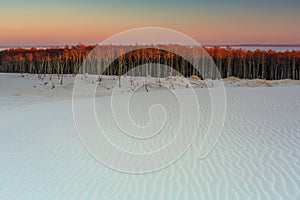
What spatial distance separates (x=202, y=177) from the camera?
18.5 ft

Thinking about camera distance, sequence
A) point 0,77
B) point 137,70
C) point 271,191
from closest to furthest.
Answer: point 271,191 < point 0,77 < point 137,70

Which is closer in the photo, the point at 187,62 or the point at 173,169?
the point at 173,169

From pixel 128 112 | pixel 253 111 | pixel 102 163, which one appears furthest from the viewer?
pixel 128 112

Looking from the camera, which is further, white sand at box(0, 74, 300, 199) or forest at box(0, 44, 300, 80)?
forest at box(0, 44, 300, 80)

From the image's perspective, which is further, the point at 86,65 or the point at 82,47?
the point at 82,47

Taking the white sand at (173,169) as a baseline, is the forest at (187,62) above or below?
above

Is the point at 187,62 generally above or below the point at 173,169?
above

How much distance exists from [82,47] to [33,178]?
45855mm

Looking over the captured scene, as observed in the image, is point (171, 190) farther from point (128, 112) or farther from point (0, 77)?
point (0, 77)

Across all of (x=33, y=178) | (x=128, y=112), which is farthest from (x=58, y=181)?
(x=128, y=112)

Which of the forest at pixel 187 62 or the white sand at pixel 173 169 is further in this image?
the forest at pixel 187 62

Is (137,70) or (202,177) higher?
(137,70)

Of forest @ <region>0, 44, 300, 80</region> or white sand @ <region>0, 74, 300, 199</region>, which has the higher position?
forest @ <region>0, 44, 300, 80</region>

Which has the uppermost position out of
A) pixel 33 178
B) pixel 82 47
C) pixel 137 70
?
pixel 82 47
